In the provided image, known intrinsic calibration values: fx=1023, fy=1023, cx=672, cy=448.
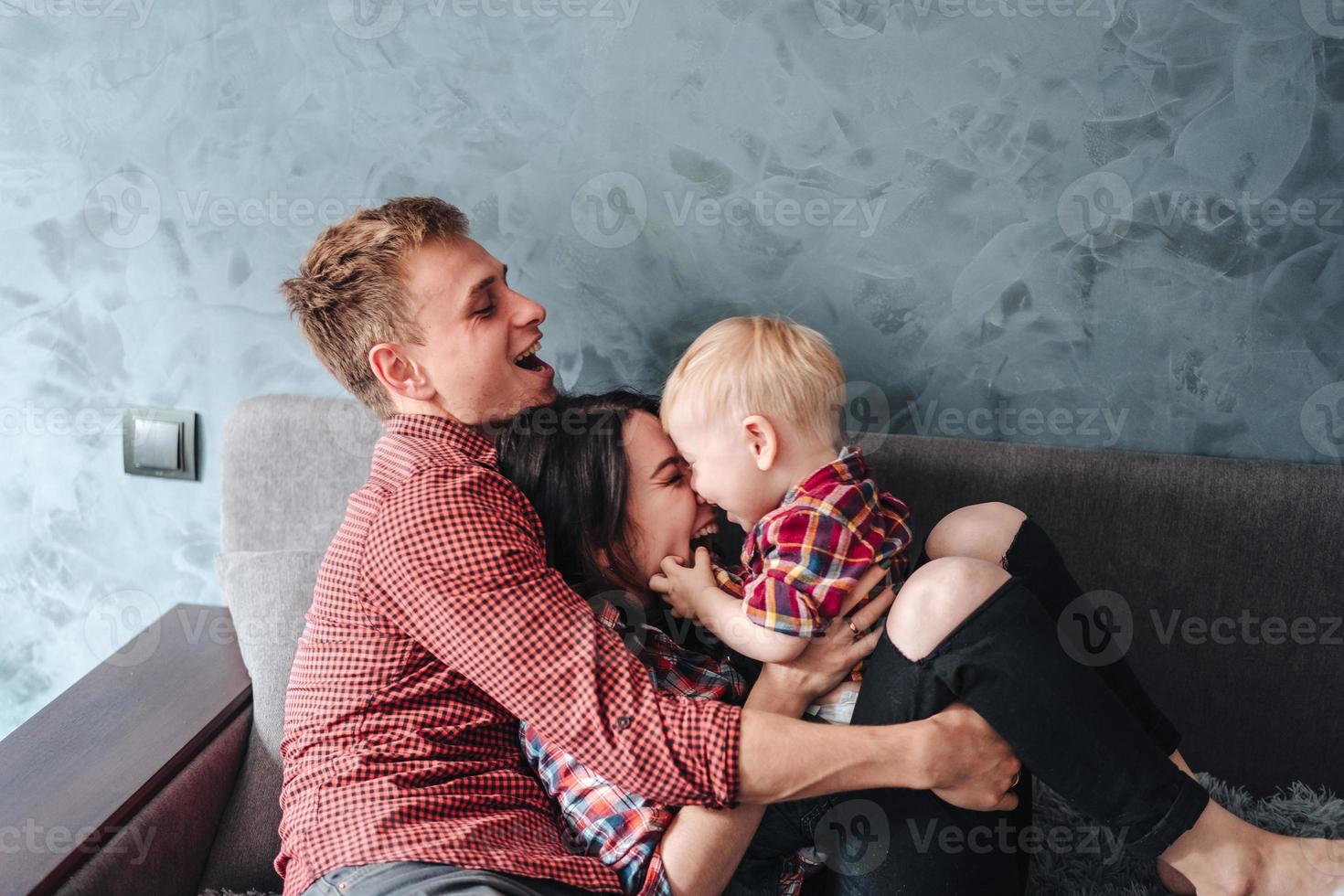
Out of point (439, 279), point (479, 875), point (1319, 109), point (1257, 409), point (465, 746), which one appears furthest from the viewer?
point (1257, 409)

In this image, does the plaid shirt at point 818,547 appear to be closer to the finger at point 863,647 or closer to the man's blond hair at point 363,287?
the finger at point 863,647

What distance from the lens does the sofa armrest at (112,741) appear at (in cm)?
129

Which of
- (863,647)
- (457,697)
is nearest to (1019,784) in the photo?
(863,647)

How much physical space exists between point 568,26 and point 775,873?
1289mm

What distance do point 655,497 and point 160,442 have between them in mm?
1050

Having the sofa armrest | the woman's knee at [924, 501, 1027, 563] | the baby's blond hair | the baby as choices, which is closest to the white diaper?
the baby

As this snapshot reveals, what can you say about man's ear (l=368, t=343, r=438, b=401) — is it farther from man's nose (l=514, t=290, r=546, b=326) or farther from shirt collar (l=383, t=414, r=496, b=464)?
man's nose (l=514, t=290, r=546, b=326)

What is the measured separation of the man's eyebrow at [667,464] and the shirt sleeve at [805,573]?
0.19 meters

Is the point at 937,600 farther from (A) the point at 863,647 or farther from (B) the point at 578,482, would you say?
(B) the point at 578,482

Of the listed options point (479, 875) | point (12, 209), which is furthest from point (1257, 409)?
point (12, 209)

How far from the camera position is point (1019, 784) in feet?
4.13

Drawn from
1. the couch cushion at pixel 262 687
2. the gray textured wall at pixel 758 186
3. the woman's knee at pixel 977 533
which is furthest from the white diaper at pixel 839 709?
the couch cushion at pixel 262 687

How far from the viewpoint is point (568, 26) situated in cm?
163

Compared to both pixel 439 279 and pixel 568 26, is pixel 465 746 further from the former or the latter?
Result: pixel 568 26
